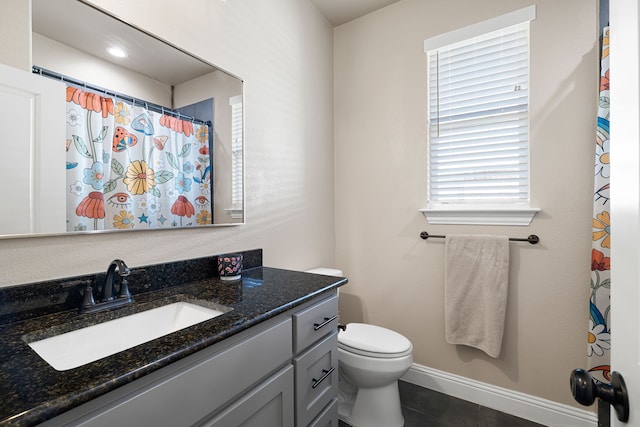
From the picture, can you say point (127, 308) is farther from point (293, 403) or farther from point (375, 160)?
point (375, 160)

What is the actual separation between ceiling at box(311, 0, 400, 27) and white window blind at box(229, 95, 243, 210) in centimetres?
121

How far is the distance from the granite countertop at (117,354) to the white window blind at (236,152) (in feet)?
1.62

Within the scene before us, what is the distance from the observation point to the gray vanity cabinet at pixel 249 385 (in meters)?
0.64

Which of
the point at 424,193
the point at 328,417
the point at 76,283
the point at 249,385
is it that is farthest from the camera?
the point at 424,193

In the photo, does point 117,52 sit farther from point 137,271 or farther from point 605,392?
point 605,392

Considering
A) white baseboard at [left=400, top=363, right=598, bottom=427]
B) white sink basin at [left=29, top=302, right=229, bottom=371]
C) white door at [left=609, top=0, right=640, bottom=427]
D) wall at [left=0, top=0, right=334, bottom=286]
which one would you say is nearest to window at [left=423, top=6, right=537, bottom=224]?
wall at [left=0, top=0, right=334, bottom=286]

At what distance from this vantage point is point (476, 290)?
1.92 meters

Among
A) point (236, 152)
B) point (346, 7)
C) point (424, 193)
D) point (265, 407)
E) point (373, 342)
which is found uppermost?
point (346, 7)

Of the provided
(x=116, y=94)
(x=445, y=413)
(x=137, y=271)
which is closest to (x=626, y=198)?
(x=137, y=271)

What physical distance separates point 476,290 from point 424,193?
71 cm

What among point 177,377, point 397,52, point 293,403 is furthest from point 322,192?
point 177,377

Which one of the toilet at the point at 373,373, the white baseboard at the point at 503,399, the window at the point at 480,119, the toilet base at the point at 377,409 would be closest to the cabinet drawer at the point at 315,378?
the toilet at the point at 373,373

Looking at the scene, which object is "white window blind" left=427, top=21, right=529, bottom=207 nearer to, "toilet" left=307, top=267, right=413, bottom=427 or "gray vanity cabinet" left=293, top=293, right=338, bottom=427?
"toilet" left=307, top=267, right=413, bottom=427

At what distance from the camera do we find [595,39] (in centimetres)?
162
